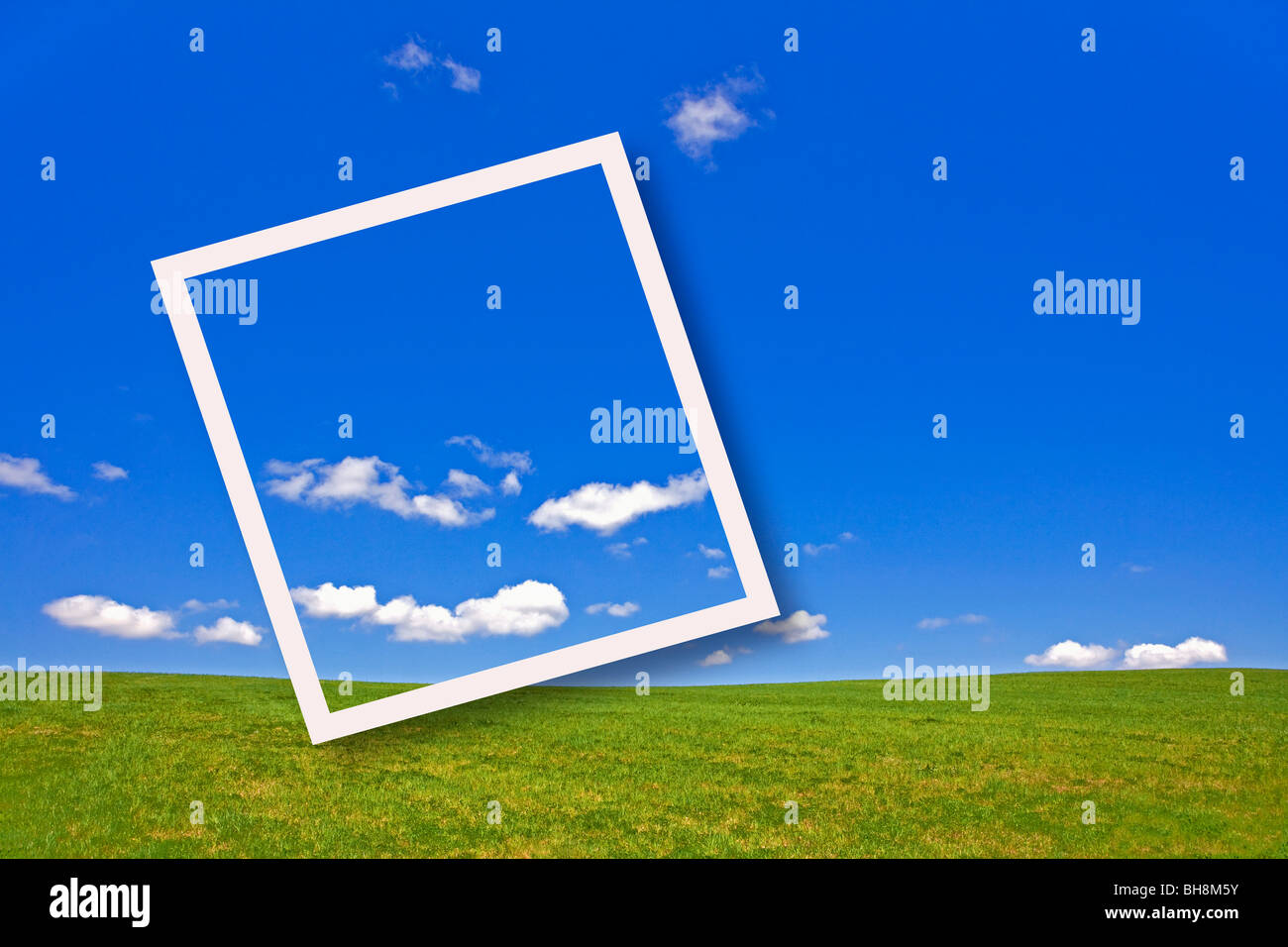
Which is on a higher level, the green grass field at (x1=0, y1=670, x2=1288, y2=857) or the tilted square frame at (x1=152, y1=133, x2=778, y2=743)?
the tilted square frame at (x1=152, y1=133, x2=778, y2=743)

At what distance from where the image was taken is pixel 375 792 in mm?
21797

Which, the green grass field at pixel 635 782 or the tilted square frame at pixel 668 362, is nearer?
the tilted square frame at pixel 668 362

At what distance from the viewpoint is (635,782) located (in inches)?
924

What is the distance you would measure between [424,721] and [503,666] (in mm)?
17623

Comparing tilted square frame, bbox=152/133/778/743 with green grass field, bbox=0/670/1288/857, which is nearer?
tilted square frame, bbox=152/133/778/743

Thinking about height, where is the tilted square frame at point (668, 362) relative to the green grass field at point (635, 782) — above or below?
above

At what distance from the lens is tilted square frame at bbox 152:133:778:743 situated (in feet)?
42.1

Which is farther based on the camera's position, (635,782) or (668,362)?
(635,782)

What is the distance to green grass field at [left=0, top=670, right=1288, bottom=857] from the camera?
64.7 feet

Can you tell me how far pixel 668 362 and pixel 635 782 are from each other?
13.3 meters

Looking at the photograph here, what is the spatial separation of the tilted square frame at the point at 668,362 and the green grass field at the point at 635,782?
7.97 meters

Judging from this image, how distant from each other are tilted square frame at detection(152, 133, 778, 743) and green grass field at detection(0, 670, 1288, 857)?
26.1ft

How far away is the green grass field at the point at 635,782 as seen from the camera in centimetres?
1973
